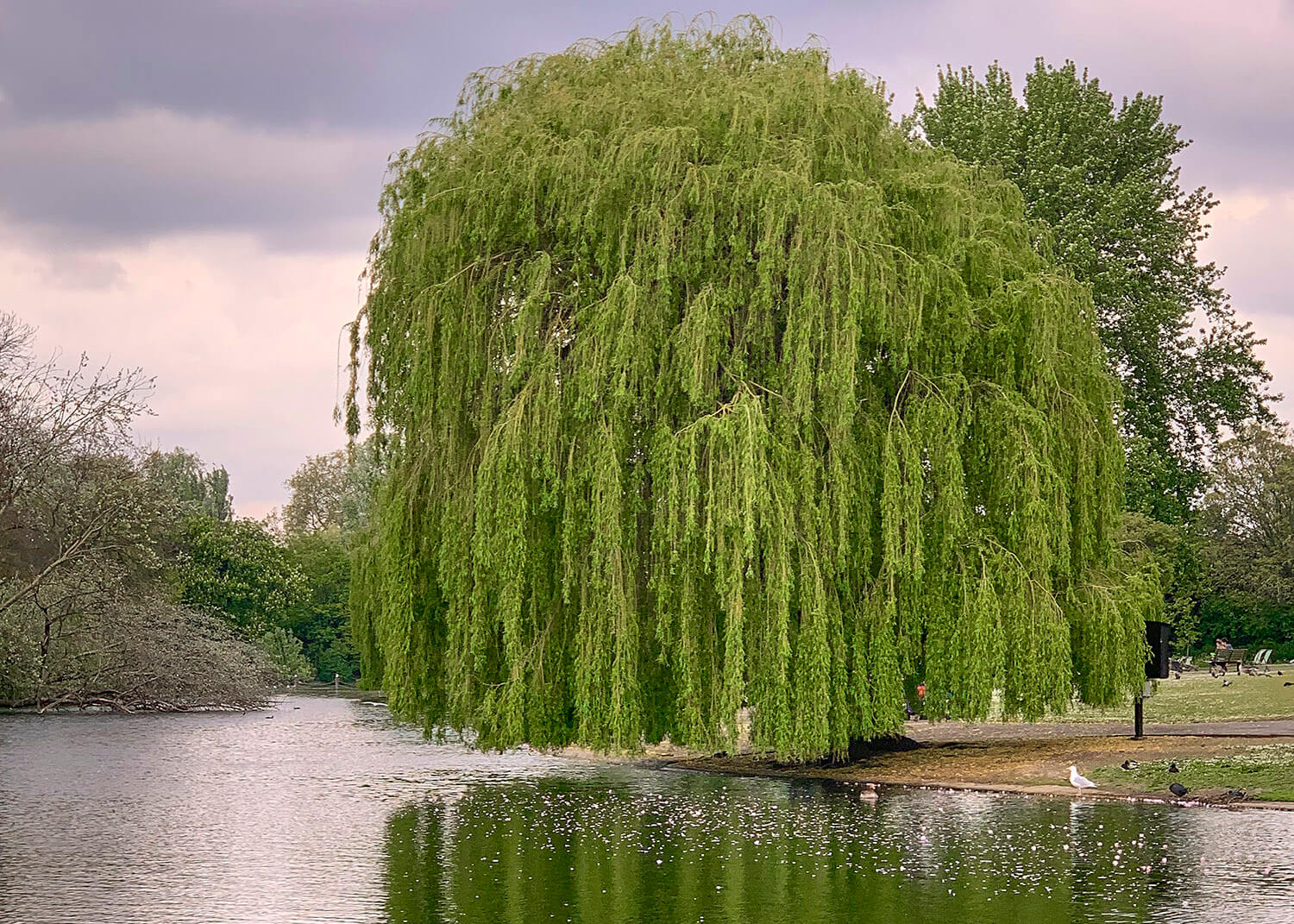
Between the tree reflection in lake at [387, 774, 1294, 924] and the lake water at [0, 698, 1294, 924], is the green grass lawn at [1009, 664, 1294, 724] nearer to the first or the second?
the tree reflection in lake at [387, 774, 1294, 924]

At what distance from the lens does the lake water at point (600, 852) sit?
1384 centimetres

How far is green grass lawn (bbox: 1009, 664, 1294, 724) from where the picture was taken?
31797 mm

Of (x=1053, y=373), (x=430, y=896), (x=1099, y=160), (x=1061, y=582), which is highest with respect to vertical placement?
(x=1099, y=160)

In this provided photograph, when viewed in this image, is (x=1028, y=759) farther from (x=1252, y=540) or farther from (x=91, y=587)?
(x=1252, y=540)

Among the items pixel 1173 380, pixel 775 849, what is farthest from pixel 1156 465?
pixel 775 849

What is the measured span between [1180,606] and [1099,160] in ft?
68.9

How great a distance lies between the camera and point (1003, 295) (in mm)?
24500

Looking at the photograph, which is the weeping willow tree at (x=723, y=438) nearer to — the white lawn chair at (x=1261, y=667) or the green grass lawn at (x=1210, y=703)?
the green grass lawn at (x=1210, y=703)

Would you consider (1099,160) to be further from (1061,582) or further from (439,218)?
(439,218)

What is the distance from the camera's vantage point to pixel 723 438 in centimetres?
2145

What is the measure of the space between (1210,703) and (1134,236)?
15.4 m

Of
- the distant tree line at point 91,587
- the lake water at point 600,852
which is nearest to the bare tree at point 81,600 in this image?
the distant tree line at point 91,587

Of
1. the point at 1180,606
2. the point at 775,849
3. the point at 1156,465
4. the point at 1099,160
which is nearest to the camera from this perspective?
the point at 775,849

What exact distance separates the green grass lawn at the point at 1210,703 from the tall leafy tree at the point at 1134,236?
588 centimetres
